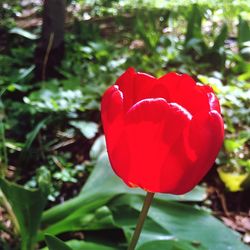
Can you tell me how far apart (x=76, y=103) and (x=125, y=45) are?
1.15m

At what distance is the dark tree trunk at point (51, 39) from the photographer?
92.5 inches

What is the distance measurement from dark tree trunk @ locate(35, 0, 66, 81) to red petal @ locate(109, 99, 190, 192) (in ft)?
5.67

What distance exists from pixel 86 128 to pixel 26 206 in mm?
627

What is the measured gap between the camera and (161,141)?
646mm

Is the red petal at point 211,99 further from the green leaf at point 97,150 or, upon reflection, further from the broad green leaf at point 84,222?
the green leaf at point 97,150

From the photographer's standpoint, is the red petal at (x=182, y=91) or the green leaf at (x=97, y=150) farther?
the green leaf at (x=97, y=150)

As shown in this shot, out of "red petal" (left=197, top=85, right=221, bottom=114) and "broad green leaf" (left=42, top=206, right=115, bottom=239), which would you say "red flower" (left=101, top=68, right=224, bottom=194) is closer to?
"red petal" (left=197, top=85, right=221, bottom=114)

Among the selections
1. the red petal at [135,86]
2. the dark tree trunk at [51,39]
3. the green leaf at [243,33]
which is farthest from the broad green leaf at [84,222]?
the green leaf at [243,33]

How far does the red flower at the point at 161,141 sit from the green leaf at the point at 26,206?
0.55m

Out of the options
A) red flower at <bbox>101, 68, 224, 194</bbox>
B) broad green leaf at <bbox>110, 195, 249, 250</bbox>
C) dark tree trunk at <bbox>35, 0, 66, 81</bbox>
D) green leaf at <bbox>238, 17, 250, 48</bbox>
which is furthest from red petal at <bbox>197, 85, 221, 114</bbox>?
green leaf at <bbox>238, 17, 250, 48</bbox>

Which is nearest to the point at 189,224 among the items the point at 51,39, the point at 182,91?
the point at 182,91

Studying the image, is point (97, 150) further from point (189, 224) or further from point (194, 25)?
point (194, 25)

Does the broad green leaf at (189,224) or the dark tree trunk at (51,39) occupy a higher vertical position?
the dark tree trunk at (51,39)

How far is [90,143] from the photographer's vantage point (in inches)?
74.4
